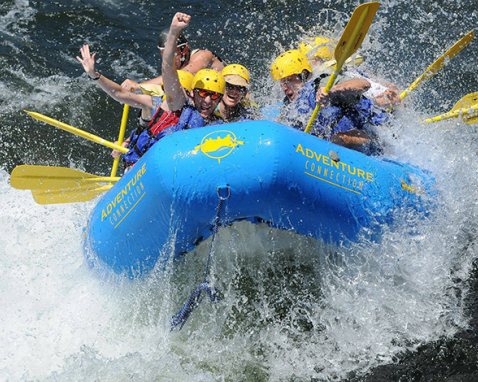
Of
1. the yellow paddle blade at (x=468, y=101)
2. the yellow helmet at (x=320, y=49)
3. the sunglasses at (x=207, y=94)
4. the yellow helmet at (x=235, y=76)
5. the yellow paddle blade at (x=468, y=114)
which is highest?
the yellow helmet at (x=320, y=49)

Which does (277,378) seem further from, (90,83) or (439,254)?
(90,83)

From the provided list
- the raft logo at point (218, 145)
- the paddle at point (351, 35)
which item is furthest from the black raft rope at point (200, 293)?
the paddle at point (351, 35)

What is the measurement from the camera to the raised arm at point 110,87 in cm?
585

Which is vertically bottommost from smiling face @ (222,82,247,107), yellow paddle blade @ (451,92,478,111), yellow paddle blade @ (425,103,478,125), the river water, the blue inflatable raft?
the river water

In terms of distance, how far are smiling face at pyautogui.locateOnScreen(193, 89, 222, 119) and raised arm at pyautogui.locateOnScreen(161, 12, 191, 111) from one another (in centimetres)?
10

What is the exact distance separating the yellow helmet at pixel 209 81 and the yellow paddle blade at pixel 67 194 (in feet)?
4.27

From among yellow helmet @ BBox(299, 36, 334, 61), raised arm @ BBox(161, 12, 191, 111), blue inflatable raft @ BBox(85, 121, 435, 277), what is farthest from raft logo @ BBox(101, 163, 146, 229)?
yellow helmet @ BBox(299, 36, 334, 61)

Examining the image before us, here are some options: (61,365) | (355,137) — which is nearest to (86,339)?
(61,365)

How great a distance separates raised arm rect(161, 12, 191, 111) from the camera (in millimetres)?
5211

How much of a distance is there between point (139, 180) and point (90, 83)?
14.2 ft

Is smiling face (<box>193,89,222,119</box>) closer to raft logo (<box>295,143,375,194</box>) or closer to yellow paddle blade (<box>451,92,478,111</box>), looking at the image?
raft logo (<box>295,143,375,194</box>)

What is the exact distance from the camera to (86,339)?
17.9 feet

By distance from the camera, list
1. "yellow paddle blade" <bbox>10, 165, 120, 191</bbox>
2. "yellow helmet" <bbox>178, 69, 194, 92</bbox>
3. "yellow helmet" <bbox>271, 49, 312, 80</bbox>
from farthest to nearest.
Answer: "yellow paddle blade" <bbox>10, 165, 120, 191</bbox> < "yellow helmet" <bbox>271, 49, 312, 80</bbox> < "yellow helmet" <bbox>178, 69, 194, 92</bbox>

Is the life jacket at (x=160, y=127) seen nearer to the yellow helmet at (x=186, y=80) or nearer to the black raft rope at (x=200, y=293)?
the yellow helmet at (x=186, y=80)
